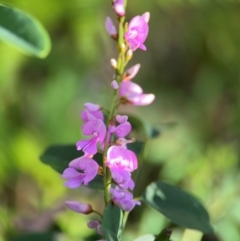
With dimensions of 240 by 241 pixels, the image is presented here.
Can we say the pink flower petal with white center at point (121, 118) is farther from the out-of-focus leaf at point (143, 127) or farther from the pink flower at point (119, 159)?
the out-of-focus leaf at point (143, 127)

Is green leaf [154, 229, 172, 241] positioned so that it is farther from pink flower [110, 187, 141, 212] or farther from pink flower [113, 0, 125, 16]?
pink flower [113, 0, 125, 16]

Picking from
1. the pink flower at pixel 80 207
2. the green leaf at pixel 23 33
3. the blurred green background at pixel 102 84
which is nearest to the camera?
the green leaf at pixel 23 33

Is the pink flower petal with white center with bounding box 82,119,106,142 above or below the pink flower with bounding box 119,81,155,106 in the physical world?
below

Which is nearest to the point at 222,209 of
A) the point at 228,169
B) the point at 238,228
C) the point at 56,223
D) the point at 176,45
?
the point at 238,228

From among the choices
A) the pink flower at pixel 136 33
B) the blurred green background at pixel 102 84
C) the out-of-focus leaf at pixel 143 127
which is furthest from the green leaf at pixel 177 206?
the blurred green background at pixel 102 84

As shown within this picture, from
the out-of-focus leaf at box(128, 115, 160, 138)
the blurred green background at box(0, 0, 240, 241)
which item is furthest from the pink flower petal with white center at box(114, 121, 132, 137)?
the blurred green background at box(0, 0, 240, 241)

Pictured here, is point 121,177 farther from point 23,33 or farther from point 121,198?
point 23,33
